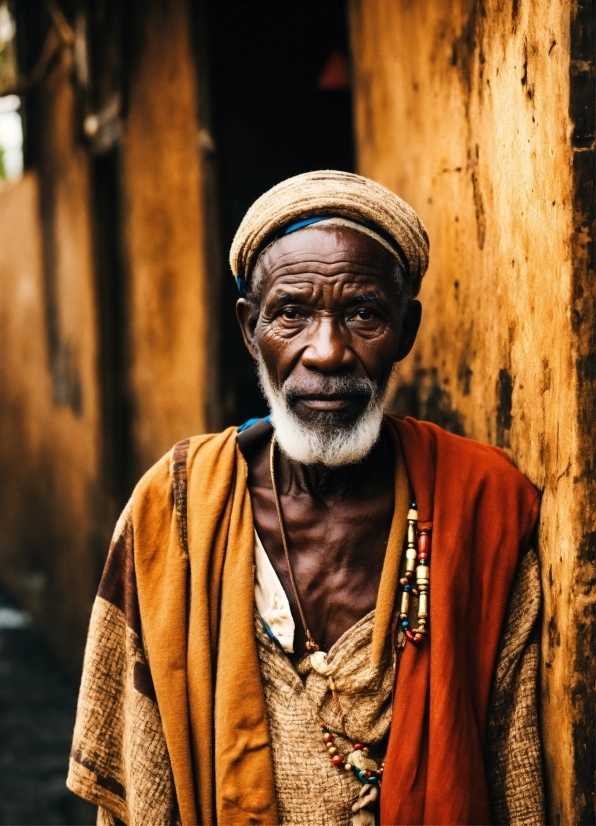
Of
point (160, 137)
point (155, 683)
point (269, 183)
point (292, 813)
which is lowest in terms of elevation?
point (292, 813)

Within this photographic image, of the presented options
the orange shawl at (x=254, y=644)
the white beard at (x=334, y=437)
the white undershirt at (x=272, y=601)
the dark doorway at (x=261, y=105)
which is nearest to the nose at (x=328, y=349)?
the white beard at (x=334, y=437)

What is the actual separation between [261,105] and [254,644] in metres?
2.88

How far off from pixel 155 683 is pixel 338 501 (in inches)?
23.7

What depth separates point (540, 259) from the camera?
6.43 ft

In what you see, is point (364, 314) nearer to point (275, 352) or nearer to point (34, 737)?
point (275, 352)

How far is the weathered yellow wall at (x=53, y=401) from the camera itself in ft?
17.9

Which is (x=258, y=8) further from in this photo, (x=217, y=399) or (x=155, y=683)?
(x=155, y=683)

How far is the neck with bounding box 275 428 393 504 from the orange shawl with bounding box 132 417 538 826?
4.5 inches

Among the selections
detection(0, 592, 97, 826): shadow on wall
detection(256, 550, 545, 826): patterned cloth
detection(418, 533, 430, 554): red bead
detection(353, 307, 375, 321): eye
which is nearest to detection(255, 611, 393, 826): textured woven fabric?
detection(256, 550, 545, 826): patterned cloth

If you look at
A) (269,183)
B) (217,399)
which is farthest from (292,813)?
(269,183)

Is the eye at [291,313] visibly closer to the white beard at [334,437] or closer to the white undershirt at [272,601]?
the white beard at [334,437]

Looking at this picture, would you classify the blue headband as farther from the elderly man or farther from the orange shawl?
the orange shawl

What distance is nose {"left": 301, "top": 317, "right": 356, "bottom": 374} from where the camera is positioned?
1.99 m

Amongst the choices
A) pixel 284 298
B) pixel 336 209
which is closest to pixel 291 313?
pixel 284 298
